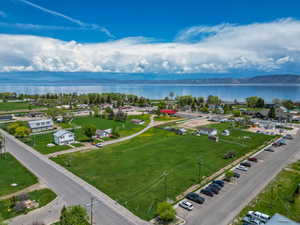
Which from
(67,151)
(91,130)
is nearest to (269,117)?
(91,130)

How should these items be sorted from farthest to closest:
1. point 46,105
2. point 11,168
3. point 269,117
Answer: point 46,105, point 269,117, point 11,168

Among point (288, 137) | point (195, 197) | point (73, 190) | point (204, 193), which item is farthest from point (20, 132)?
point (288, 137)

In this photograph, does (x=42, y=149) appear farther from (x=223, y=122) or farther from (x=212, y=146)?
(x=223, y=122)

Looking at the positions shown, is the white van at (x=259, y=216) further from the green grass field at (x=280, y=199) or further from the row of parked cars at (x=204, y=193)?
the row of parked cars at (x=204, y=193)

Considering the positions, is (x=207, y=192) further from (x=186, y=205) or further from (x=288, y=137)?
(x=288, y=137)

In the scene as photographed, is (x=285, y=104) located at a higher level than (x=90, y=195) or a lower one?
higher

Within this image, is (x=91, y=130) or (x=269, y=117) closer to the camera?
(x=91, y=130)

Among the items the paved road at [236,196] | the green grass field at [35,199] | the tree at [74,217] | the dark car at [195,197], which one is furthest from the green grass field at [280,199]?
the green grass field at [35,199]
